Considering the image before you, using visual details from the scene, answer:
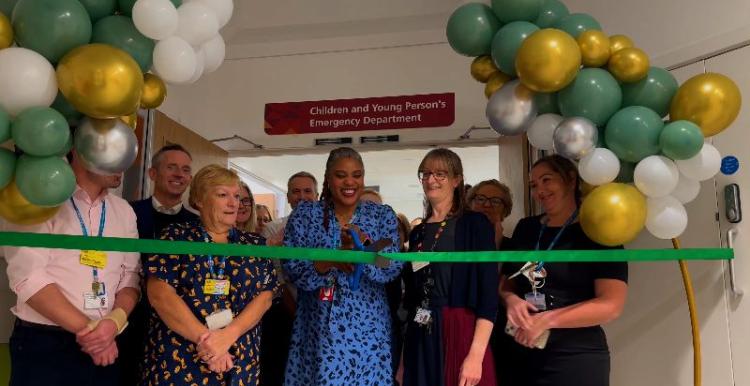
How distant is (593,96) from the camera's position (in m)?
1.88

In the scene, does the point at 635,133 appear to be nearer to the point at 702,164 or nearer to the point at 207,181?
the point at 702,164

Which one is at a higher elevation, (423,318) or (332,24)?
A: (332,24)

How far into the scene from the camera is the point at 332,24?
4.76m

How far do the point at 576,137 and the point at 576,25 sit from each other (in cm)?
42

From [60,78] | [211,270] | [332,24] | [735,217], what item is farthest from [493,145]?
[60,78]

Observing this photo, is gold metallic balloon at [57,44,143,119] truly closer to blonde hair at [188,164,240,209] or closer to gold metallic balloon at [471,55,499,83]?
blonde hair at [188,164,240,209]

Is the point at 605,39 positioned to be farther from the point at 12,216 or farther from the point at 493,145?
the point at 493,145

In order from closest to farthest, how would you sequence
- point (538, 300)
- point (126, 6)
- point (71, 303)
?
point (126, 6), point (71, 303), point (538, 300)

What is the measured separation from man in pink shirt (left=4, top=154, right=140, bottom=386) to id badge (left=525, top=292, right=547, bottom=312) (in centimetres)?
136

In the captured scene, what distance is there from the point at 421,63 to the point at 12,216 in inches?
136

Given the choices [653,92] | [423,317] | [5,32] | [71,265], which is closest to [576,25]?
[653,92]

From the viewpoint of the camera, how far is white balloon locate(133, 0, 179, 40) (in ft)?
5.40

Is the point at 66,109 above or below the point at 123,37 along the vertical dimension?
below

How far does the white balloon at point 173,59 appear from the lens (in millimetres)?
1753
